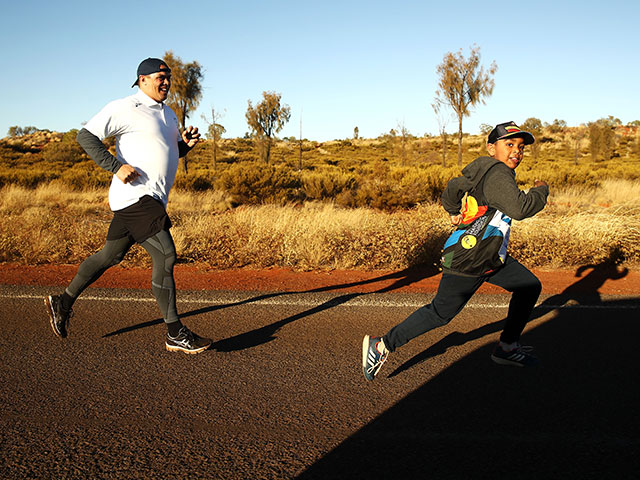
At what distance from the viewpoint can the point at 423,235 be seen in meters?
8.77

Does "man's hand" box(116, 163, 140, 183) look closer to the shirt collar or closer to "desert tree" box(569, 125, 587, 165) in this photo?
the shirt collar

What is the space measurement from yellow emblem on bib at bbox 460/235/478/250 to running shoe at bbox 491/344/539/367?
3.06ft

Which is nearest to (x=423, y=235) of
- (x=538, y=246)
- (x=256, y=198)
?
(x=538, y=246)

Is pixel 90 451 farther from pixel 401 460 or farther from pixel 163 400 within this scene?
pixel 401 460

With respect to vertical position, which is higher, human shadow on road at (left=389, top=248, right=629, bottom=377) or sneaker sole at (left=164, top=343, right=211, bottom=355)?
sneaker sole at (left=164, top=343, right=211, bottom=355)

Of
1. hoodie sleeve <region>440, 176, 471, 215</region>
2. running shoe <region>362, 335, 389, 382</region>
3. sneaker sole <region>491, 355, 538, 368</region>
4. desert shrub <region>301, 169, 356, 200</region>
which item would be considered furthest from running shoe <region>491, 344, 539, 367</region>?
desert shrub <region>301, 169, 356, 200</region>

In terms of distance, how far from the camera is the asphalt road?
100 inches

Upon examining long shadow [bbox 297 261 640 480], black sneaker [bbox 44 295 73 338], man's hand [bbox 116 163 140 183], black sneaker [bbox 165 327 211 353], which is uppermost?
man's hand [bbox 116 163 140 183]

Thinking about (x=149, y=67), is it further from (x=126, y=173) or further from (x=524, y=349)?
(x=524, y=349)

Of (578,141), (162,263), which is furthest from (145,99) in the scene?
(578,141)

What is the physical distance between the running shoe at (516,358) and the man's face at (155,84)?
3184 mm

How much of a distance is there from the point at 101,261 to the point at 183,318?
109 centimetres

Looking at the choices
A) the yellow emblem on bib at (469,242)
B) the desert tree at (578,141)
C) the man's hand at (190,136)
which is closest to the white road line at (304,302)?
the man's hand at (190,136)

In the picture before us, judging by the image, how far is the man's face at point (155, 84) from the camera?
4090 millimetres
